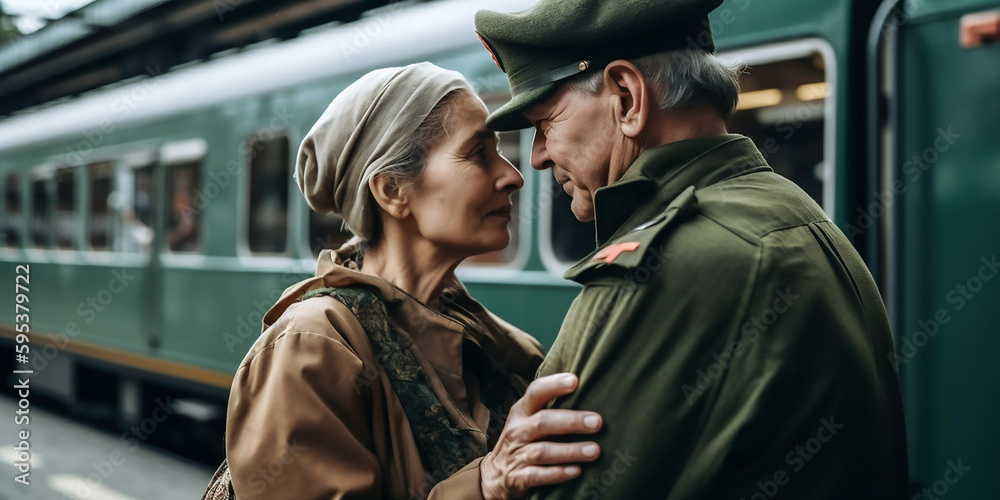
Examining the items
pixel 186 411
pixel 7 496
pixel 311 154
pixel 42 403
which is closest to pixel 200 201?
pixel 186 411

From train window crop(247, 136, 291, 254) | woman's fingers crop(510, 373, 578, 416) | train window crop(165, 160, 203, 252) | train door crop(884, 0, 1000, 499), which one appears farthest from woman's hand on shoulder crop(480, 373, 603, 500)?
train window crop(165, 160, 203, 252)

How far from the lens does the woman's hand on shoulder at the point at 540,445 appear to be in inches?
47.0

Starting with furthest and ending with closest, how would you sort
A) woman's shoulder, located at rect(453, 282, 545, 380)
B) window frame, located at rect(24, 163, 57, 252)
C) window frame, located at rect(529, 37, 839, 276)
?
window frame, located at rect(24, 163, 57, 252) < window frame, located at rect(529, 37, 839, 276) < woman's shoulder, located at rect(453, 282, 545, 380)

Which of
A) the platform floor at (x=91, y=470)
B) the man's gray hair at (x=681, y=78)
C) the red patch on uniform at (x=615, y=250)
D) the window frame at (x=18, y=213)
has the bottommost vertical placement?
the platform floor at (x=91, y=470)

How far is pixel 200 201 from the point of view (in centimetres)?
670

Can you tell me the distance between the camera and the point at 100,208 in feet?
26.2

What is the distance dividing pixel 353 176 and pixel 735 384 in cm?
92

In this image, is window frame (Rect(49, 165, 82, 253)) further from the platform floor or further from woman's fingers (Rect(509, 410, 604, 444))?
woman's fingers (Rect(509, 410, 604, 444))

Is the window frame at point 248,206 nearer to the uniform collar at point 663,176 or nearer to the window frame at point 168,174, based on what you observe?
the window frame at point 168,174

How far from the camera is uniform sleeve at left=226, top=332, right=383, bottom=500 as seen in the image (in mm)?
1462

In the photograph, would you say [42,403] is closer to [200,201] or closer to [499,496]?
[200,201]

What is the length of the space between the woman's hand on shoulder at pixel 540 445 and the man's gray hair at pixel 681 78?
48 centimetres
